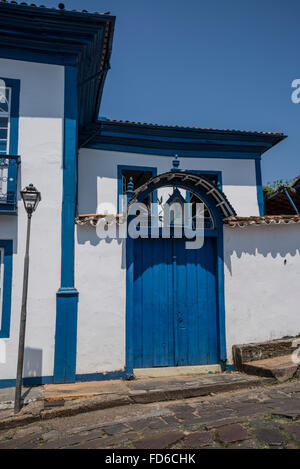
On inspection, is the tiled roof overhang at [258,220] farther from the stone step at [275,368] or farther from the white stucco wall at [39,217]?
the white stucco wall at [39,217]

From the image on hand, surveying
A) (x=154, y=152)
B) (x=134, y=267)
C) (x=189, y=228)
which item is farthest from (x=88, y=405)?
(x=154, y=152)

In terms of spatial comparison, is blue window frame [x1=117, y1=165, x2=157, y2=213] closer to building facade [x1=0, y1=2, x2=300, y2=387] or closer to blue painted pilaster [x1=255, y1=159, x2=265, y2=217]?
building facade [x1=0, y1=2, x2=300, y2=387]

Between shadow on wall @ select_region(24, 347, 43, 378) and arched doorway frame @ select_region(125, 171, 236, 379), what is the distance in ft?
4.64

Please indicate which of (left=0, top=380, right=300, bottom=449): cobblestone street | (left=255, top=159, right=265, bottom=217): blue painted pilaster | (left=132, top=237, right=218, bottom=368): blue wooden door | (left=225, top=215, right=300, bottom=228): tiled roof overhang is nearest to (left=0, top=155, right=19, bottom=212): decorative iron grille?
(left=132, top=237, right=218, bottom=368): blue wooden door

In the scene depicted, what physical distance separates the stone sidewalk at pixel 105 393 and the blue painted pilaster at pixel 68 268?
0.37 meters

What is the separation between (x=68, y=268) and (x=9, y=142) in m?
2.48

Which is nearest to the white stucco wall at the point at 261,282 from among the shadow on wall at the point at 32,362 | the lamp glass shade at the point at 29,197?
the shadow on wall at the point at 32,362

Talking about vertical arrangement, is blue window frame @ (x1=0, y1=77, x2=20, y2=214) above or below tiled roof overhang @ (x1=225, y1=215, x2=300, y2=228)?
above

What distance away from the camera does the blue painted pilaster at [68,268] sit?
19.0 ft

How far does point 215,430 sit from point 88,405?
5.96 ft

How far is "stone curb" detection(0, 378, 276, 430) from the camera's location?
4.57 meters

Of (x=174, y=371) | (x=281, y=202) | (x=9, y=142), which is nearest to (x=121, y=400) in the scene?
(x=174, y=371)

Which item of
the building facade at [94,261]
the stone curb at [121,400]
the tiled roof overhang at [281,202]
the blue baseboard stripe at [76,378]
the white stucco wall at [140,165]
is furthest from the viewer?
the tiled roof overhang at [281,202]
